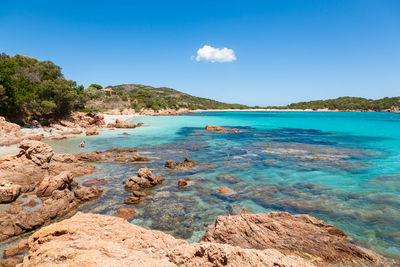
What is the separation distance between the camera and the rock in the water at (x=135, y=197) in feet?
36.3

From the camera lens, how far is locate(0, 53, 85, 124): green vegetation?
32875 mm

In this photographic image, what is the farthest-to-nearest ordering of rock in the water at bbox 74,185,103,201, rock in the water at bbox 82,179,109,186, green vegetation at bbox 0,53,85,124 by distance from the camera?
1. green vegetation at bbox 0,53,85,124
2. rock in the water at bbox 82,179,109,186
3. rock in the water at bbox 74,185,103,201

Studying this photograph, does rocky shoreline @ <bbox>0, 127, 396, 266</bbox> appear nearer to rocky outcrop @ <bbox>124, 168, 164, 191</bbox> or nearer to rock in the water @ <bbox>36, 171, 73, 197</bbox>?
rock in the water @ <bbox>36, 171, 73, 197</bbox>

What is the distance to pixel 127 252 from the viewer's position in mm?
4199

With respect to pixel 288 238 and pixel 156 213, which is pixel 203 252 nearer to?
pixel 288 238

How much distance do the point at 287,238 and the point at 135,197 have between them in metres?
7.76

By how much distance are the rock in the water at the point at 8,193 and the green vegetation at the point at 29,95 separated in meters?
28.2

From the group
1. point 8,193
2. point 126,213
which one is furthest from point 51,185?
point 126,213

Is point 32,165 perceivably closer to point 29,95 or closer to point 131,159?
point 131,159

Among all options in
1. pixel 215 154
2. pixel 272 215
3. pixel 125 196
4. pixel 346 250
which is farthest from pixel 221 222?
pixel 215 154

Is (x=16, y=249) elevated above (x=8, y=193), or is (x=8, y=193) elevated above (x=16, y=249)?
(x=8, y=193)

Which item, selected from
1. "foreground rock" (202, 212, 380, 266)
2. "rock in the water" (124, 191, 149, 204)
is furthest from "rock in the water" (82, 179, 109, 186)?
"foreground rock" (202, 212, 380, 266)

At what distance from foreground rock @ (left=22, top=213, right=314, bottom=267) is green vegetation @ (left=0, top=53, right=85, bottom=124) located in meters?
36.4

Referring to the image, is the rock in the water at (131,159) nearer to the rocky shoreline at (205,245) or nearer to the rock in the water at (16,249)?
the rock in the water at (16,249)
